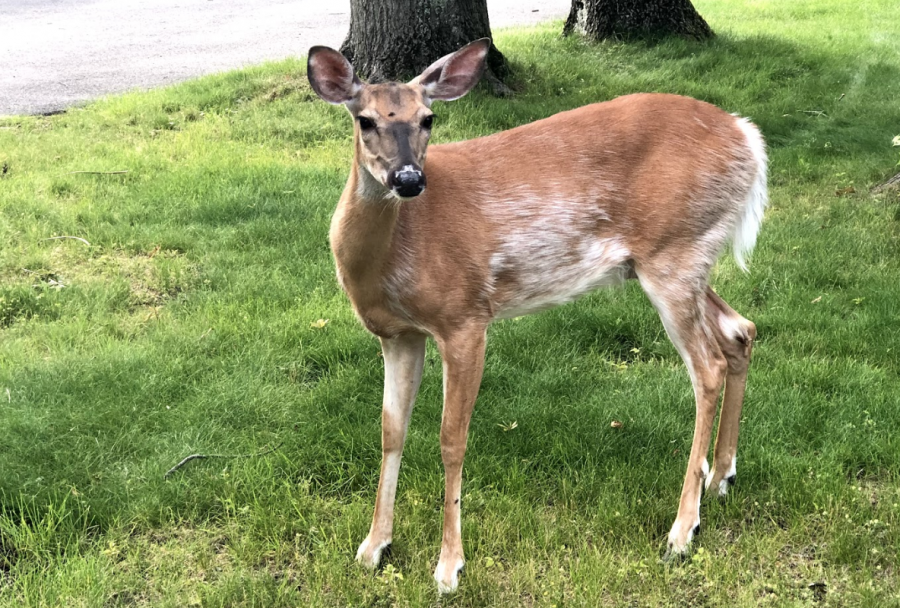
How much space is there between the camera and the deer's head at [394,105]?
2.59 metres

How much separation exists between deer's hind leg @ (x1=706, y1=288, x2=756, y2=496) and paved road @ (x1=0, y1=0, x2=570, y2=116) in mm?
6671

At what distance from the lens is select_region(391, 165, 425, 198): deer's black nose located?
250cm

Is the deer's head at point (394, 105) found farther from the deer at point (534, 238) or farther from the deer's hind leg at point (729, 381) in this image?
the deer's hind leg at point (729, 381)

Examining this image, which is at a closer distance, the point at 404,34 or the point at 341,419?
the point at 341,419

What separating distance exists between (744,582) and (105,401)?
2610 mm

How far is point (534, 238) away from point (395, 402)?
0.77m

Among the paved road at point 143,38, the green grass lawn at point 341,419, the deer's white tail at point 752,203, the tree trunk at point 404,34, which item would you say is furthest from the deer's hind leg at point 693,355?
the paved road at point 143,38

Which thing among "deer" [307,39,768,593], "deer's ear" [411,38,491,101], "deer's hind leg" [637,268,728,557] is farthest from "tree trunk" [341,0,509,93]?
"deer's hind leg" [637,268,728,557]

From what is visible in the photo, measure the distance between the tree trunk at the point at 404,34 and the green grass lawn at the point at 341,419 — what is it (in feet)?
4.44

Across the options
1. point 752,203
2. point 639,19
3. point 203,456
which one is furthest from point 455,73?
point 639,19

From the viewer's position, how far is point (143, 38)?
1103cm

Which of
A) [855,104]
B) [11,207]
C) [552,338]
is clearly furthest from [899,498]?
[855,104]

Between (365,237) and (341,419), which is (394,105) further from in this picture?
(341,419)

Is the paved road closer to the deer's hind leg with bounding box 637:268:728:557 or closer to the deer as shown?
the deer
